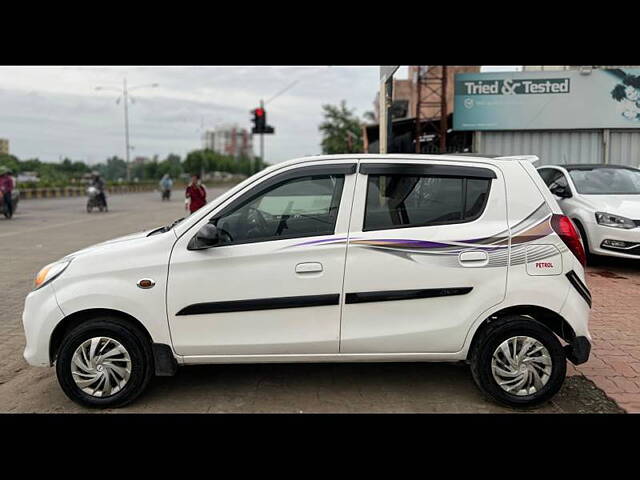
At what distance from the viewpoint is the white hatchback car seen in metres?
7.29

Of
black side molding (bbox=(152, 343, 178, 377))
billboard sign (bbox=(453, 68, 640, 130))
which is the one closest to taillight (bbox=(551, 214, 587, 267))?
black side molding (bbox=(152, 343, 178, 377))

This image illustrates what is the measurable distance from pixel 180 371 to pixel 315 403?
1.32 m

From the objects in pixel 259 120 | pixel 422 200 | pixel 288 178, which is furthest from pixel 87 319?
pixel 259 120

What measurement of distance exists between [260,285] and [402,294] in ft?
3.21

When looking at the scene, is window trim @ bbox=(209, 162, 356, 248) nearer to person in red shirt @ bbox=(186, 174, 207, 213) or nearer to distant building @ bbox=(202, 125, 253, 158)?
person in red shirt @ bbox=(186, 174, 207, 213)

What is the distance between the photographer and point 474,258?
351 cm

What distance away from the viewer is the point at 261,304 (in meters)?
3.51

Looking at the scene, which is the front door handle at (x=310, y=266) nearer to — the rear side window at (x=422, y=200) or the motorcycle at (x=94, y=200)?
the rear side window at (x=422, y=200)

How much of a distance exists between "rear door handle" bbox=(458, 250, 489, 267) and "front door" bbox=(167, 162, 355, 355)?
2.73 feet

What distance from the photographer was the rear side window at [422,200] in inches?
142

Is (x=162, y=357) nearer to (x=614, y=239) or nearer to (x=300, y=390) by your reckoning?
(x=300, y=390)
